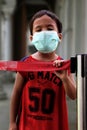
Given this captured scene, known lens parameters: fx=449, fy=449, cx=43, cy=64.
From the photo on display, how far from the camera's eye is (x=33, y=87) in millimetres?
2404

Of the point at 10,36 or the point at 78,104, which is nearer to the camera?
the point at 78,104

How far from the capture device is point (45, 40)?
2500 millimetres

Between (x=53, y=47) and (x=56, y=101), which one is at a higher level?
(x=53, y=47)

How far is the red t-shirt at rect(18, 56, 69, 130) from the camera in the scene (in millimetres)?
2383

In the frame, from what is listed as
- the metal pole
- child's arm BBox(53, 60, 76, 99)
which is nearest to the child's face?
child's arm BBox(53, 60, 76, 99)

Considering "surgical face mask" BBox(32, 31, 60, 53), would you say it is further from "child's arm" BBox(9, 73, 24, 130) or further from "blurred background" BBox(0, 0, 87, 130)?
"blurred background" BBox(0, 0, 87, 130)

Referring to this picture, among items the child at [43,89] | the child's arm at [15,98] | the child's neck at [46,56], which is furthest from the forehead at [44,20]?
the child's arm at [15,98]

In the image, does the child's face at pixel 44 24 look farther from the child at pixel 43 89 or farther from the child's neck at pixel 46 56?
the child's neck at pixel 46 56

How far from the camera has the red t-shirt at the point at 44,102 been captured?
238 cm

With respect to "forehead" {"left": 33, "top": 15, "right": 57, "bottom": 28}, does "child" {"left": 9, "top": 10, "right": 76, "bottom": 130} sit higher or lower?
lower

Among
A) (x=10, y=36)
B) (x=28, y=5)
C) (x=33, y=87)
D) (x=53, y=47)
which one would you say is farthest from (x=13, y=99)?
(x=28, y=5)

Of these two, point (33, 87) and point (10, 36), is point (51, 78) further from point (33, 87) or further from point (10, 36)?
point (10, 36)

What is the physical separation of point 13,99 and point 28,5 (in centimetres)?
1997

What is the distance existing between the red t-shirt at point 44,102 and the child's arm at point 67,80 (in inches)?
2.6
